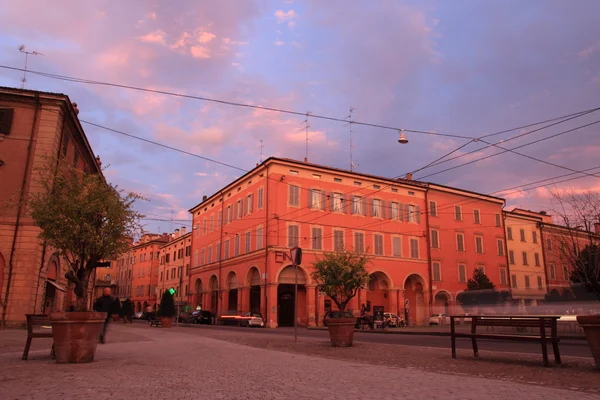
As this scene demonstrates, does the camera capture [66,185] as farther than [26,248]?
No

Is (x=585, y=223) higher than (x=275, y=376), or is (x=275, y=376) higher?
(x=585, y=223)

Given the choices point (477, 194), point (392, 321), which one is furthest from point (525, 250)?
point (392, 321)

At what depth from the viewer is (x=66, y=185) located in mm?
9734

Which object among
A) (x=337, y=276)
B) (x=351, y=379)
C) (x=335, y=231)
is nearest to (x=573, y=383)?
(x=351, y=379)

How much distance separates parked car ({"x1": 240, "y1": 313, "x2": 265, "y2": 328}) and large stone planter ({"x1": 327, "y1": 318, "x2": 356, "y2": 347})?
25.7 metres

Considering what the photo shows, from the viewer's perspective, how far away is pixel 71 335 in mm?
8062

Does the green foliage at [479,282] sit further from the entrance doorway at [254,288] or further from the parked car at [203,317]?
the parked car at [203,317]

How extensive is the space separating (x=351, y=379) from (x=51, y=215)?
6621mm

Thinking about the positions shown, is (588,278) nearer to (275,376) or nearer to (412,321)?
(275,376)

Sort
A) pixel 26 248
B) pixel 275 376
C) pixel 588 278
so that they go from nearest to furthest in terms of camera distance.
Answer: pixel 275 376
pixel 588 278
pixel 26 248

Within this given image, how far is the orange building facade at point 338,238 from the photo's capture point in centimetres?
3978

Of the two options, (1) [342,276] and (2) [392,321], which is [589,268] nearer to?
(1) [342,276]

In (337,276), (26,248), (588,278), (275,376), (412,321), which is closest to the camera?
(275,376)

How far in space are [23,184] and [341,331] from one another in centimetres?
1764
